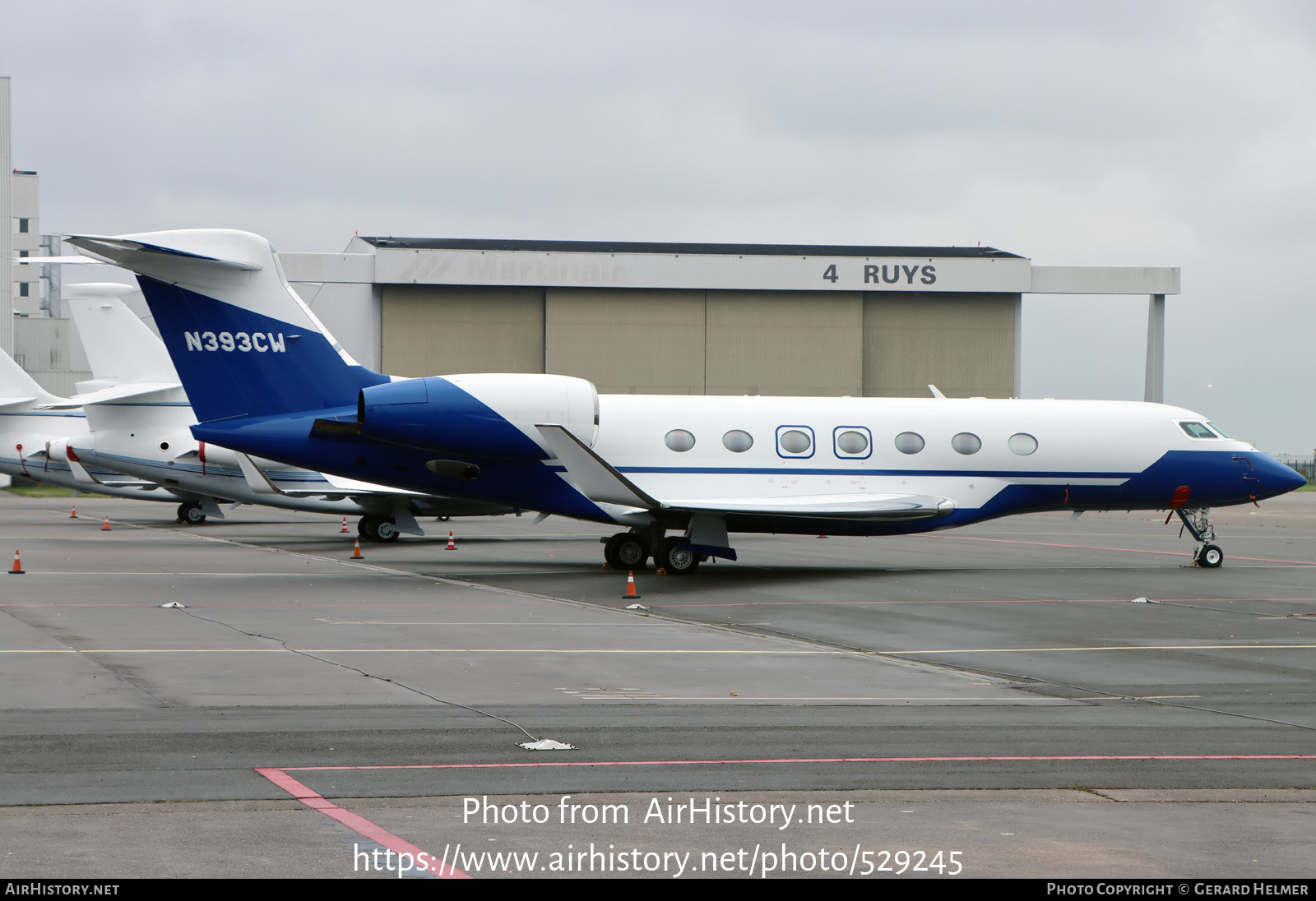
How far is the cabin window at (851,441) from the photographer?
2336 cm

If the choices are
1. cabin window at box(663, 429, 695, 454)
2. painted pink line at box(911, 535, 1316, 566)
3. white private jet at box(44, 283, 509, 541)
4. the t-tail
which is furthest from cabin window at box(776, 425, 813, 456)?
painted pink line at box(911, 535, 1316, 566)

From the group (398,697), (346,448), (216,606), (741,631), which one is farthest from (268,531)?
(398,697)

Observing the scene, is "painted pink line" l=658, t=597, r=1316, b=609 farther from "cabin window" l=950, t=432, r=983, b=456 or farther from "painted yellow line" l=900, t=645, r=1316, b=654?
"cabin window" l=950, t=432, r=983, b=456

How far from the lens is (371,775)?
7973 millimetres

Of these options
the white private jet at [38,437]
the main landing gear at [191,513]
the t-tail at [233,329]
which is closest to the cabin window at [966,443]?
the t-tail at [233,329]

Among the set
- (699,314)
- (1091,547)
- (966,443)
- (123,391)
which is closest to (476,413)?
(966,443)

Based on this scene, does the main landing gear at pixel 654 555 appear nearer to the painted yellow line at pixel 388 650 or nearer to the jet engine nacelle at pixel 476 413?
the jet engine nacelle at pixel 476 413

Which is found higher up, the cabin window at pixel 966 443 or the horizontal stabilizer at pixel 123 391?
the horizontal stabilizer at pixel 123 391

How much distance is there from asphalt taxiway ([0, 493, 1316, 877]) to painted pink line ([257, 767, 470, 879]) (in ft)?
0.13

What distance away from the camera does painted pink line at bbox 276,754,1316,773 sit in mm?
8250

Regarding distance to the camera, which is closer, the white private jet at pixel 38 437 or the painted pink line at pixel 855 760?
the painted pink line at pixel 855 760

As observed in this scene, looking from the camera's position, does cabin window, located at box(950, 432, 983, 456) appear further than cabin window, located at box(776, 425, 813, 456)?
Yes

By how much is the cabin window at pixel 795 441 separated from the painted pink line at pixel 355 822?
15.9 meters

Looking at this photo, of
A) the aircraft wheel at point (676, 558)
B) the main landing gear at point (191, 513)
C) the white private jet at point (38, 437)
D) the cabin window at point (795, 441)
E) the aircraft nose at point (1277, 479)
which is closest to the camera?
the aircraft wheel at point (676, 558)
